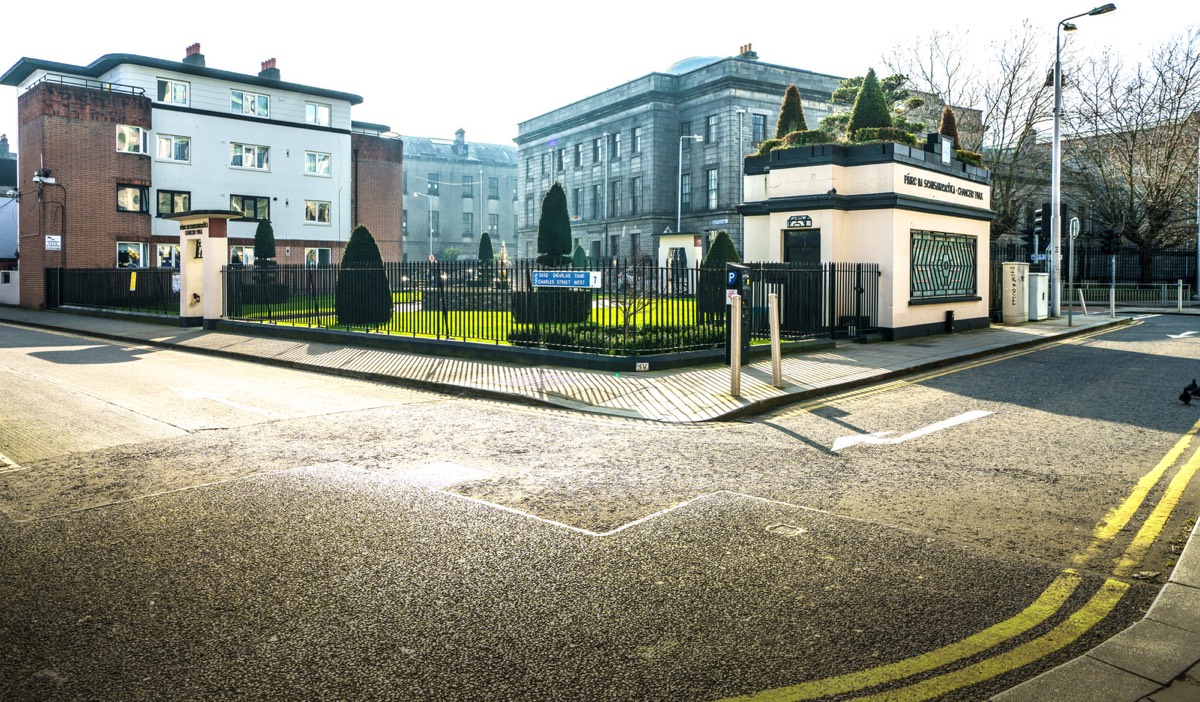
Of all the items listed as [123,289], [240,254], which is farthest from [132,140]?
[123,289]

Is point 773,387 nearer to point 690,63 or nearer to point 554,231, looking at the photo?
point 554,231

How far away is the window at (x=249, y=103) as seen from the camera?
43.6 metres

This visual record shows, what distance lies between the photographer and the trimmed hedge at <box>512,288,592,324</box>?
1619 centimetres

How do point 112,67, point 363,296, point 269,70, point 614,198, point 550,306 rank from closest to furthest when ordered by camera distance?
point 550,306
point 363,296
point 112,67
point 269,70
point 614,198

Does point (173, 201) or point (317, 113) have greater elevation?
point (317, 113)

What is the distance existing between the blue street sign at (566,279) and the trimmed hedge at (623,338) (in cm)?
84

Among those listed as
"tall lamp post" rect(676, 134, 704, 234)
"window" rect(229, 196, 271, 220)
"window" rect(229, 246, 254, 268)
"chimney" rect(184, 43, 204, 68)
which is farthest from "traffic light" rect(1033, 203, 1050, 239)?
"chimney" rect(184, 43, 204, 68)

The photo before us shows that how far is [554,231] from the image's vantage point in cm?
2089

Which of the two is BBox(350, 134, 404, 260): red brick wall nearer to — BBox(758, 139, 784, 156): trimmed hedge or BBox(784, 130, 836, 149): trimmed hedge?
BBox(758, 139, 784, 156): trimmed hedge

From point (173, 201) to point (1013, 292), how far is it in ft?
122

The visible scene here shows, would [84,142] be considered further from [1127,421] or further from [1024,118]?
[1024,118]

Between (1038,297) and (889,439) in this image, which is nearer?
(889,439)

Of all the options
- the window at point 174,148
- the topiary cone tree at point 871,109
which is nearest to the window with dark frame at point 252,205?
the window at point 174,148

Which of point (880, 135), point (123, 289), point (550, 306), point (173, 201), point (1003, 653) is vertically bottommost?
point (1003, 653)
